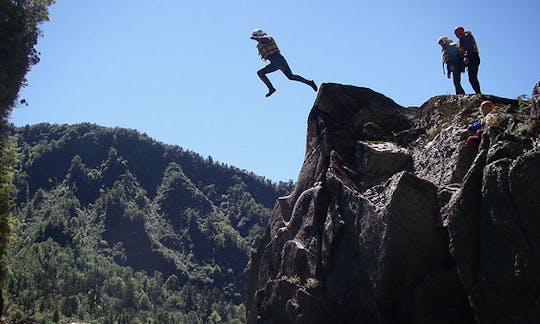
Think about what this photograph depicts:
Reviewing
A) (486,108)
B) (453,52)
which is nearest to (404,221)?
(486,108)

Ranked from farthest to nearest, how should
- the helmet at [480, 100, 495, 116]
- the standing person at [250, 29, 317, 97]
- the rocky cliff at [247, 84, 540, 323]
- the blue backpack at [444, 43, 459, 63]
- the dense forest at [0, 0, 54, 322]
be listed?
the dense forest at [0, 0, 54, 322] → the standing person at [250, 29, 317, 97] → the blue backpack at [444, 43, 459, 63] → the helmet at [480, 100, 495, 116] → the rocky cliff at [247, 84, 540, 323]

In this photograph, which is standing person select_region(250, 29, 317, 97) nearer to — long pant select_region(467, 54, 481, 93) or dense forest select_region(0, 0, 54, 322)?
long pant select_region(467, 54, 481, 93)

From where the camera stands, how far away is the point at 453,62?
24609 mm

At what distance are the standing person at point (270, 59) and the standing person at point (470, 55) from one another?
6734mm

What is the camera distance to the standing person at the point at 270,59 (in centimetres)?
2720

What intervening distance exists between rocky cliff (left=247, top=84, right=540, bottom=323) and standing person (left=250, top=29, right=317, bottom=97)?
8.22ft

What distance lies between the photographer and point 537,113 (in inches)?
602

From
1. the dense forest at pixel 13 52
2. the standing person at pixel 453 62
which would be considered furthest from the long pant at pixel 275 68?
the dense forest at pixel 13 52

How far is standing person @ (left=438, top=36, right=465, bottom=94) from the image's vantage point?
80.4 ft

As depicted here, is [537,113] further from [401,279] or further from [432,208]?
[401,279]

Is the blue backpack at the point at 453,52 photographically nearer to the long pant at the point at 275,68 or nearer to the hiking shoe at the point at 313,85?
the hiking shoe at the point at 313,85

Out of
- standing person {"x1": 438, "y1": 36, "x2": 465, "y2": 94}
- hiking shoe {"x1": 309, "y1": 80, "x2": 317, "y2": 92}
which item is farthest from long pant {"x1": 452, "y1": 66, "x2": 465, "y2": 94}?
hiking shoe {"x1": 309, "y1": 80, "x2": 317, "y2": 92}

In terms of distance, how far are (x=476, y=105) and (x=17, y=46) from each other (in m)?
29.7

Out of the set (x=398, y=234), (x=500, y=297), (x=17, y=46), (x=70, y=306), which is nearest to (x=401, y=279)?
(x=398, y=234)
